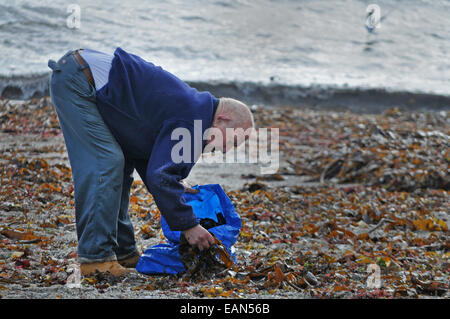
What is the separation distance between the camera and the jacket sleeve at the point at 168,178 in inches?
117

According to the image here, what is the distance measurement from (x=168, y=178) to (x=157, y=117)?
38 cm

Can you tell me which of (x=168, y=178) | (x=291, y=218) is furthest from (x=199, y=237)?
(x=291, y=218)

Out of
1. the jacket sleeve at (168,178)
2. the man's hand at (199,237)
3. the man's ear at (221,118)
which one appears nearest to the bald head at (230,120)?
the man's ear at (221,118)

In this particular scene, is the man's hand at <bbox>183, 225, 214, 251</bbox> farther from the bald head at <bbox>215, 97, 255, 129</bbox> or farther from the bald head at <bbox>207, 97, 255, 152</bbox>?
the bald head at <bbox>215, 97, 255, 129</bbox>

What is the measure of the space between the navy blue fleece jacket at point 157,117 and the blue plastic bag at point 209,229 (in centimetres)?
38

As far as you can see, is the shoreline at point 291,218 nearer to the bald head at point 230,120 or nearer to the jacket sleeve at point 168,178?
the jacket sleeve at point 168,178

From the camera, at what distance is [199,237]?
323cm

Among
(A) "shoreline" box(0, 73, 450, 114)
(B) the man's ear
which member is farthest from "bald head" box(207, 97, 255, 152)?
(A) "shoreline" box(0, 73, 450, 114)

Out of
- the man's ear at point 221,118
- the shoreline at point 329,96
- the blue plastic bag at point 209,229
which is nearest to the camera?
the man's ear at point 221,118

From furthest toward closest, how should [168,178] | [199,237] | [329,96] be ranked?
[329,96]
[199,237]
[168,178]

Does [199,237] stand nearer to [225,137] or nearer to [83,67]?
[225,137]

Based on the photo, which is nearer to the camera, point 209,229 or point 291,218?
point 209,229

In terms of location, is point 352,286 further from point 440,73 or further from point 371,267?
point 440,73

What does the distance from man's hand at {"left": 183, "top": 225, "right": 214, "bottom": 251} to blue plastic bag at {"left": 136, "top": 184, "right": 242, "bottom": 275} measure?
19 centimetres
